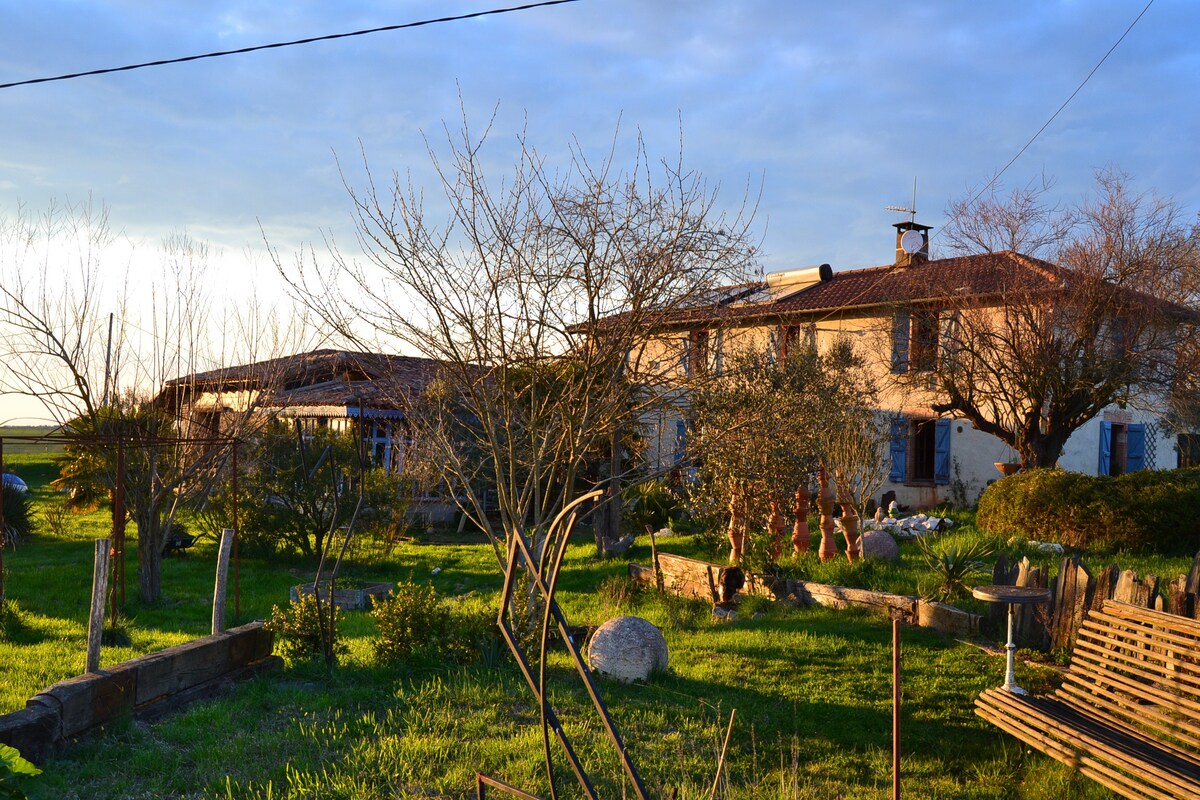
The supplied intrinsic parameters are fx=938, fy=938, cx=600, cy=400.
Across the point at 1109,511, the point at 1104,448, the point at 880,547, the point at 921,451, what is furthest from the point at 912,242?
the point at 880,547

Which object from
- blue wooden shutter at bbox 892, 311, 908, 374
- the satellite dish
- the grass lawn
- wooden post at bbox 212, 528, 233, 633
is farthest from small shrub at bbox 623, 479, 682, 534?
the satellite dish

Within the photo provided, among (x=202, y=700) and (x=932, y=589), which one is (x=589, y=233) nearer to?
(x=202, y=700)

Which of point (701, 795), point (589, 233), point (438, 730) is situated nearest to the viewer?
point (701, 795)

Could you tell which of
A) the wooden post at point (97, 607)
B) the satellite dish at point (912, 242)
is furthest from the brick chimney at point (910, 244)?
the wooden post at point (97, 607)

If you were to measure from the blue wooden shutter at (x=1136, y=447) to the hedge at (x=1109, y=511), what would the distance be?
9.36m

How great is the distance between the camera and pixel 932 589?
9383mm

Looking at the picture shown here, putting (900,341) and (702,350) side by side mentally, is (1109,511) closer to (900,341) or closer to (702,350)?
(900,341)

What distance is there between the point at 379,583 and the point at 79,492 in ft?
36.1

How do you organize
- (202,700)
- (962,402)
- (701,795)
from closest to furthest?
(701,795)
(202,700)
(962,402)

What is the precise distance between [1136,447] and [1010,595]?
17.3m

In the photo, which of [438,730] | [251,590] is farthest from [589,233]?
[251,590]

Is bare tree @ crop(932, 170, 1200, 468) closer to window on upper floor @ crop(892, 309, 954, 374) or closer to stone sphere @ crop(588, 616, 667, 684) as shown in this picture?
window on upper floor @ crop(892, 309, 954, 374)

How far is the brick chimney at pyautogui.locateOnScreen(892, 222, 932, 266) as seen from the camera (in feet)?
75.4

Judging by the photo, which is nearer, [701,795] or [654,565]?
[701,795]
